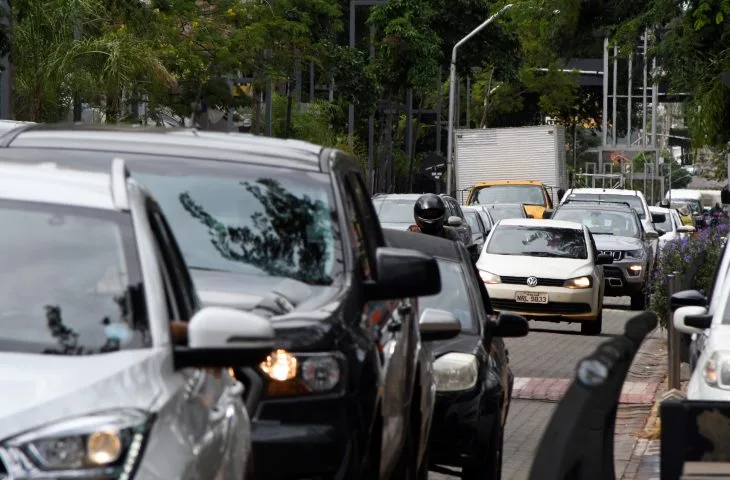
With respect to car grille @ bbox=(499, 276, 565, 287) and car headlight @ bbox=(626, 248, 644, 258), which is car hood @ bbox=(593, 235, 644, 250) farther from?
car grille @ bbox=(499, 276, 565, 287)

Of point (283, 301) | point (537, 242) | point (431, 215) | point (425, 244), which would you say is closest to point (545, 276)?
point (537, 242)

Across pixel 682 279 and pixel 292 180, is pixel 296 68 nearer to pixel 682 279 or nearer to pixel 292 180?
pixel 682 279

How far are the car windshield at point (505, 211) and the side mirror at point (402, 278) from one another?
31.2 metres

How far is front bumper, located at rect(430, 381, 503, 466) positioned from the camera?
970 centimetres

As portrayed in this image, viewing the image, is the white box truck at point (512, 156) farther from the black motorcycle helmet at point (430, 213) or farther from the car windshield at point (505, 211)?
the black motorcycle helmet at point (430, 213)

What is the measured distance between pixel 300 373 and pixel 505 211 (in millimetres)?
32762

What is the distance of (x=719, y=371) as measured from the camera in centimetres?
963

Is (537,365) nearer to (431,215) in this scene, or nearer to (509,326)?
(431,215)

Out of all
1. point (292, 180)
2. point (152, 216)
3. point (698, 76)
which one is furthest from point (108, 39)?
point (152, 216)

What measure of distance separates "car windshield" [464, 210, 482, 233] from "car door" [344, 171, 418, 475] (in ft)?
80.6

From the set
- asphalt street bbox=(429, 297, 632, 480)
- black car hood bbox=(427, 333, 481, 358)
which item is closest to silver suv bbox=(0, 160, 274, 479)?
black car hood bbox=(427, 333, 481, 358)

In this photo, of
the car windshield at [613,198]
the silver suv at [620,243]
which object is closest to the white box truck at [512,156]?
the car windshield at [613,198]

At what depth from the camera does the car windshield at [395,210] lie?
26.8m

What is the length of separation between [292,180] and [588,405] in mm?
2909
